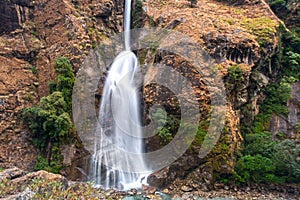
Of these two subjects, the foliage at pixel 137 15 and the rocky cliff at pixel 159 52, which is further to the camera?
the foliage at pixel 137 15

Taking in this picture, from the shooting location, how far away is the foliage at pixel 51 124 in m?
16.2

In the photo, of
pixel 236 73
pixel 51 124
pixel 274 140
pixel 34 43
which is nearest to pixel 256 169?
pixel 274 140

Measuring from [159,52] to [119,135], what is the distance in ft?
20.6

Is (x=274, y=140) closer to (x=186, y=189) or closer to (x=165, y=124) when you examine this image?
(x=186, y=189)

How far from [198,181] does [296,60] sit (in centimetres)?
1302

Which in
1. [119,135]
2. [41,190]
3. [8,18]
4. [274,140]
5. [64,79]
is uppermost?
[8,18]

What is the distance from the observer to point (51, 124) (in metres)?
16.3

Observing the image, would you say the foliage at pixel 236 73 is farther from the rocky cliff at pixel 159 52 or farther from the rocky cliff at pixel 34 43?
the rocky cliff at pixel 34 43

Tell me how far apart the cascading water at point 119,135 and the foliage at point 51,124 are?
78.6 inches

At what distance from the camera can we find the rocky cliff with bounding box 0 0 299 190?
16.2m

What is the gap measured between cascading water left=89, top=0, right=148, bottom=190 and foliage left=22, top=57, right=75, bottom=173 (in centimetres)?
200

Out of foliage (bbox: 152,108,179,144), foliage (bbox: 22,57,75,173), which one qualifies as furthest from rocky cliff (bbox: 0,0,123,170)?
foliage (bbox: 152,108,179,144)

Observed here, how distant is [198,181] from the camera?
15602 mm

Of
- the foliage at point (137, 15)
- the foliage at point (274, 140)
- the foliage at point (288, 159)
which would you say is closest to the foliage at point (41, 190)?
the foliage at point (274, 140)
